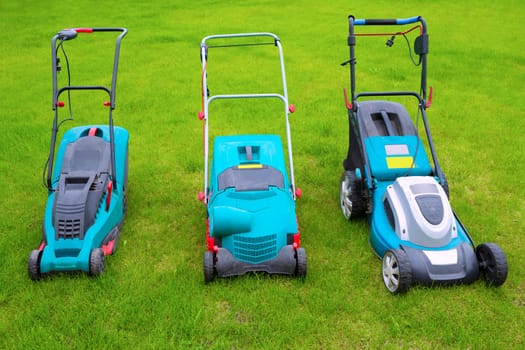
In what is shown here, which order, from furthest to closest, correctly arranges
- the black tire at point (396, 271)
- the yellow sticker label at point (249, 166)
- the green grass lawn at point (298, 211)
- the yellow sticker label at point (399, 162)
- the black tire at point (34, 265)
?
the yellow sticker label at point (399, 162) → the yellow sticker label at point (249, 166) → the black tire at point (34, 265) → the black tire at point (396, 271) → the green grass lawn at point (298, 211)

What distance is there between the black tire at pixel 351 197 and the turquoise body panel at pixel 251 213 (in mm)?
651

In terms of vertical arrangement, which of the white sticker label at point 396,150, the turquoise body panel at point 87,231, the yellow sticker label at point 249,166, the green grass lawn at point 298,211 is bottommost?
the green grass lawn at point 298,211

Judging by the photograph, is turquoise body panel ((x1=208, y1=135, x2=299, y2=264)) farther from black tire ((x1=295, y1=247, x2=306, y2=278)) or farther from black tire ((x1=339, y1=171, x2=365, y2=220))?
black tire ((x1=339, y1=171, x2=365, y2=220))

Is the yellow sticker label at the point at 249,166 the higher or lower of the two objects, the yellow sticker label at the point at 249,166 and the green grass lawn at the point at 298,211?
the higher

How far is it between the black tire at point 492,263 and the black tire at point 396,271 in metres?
0.64

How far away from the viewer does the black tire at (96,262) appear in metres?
3.89

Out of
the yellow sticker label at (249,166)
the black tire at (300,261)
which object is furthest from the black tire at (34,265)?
the black tire at (300,261)

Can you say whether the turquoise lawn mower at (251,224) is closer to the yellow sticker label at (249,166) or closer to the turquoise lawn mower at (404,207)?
the yellow sticker label at (249,166)

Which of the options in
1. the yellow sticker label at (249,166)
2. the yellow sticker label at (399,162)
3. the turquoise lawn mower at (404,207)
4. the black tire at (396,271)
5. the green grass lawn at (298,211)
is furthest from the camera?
the yellow sticker label at (399,162)

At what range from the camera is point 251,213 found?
12.8 feet

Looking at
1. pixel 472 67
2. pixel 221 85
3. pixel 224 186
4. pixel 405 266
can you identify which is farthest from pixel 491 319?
pixel 472 67

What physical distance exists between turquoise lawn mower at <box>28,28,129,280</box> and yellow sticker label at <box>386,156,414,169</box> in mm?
2500

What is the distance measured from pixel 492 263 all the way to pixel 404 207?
76cm

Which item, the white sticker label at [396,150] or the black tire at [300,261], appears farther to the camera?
the white sticker label at [396,150]
